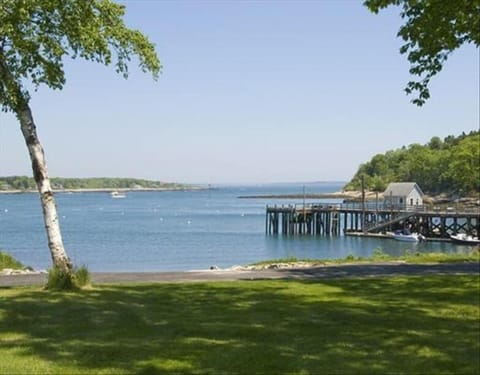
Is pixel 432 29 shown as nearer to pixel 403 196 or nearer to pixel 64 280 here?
pixel 64 280

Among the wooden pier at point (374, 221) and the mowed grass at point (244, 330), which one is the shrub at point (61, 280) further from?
the wooden pier at point (374, 221)

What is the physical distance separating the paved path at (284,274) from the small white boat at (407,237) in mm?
47373

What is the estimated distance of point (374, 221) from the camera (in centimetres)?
7762

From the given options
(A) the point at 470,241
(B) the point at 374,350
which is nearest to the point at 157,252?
(A) the point at 470,241

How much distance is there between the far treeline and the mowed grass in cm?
10704

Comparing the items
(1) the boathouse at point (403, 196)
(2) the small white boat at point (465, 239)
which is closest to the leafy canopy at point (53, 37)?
(2) the small white boat at point (465, 239)

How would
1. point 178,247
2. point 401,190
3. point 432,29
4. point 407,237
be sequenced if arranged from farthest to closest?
point 401,190 → point 407,237 → point 178,247 → point 432,29

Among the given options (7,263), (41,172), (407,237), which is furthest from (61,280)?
(407,237)

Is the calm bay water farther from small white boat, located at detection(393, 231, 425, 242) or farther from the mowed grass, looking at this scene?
the mowed grass

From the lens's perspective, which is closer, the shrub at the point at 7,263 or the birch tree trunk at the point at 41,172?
the birch tree trunk at the point at 41,172

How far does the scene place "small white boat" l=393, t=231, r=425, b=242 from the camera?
65250 mm

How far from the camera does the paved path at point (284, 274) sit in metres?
16.3

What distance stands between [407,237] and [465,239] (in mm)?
5269

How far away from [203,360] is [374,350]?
6.48 ft
